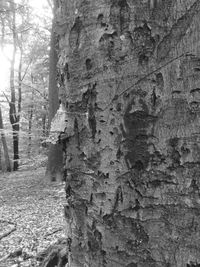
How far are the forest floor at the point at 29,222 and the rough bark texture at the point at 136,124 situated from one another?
2770mm

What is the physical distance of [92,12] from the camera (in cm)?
81

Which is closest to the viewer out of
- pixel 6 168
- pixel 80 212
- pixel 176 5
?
pixel 176 5

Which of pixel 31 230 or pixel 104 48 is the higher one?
pixel 104 48

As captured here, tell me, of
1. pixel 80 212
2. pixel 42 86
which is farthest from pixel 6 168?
pixel 80 212

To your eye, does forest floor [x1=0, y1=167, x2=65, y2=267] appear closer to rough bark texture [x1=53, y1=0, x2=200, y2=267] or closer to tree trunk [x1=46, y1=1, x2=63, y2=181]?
tree trunk [x1=46, y1=1, x2=63, y2=181]

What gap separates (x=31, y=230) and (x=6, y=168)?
1337 centimetres

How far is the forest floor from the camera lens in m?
3.61

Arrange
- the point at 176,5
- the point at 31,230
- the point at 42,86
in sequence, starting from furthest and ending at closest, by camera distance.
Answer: the point at 42,86 → the point at 31,230 → the point at 176,5

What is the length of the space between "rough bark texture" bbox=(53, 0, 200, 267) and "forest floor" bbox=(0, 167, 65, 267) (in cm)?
277

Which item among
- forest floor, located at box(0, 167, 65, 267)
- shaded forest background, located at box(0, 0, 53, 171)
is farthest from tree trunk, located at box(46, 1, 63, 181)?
shaded forest background, located at box(0, 0, 53, 171)

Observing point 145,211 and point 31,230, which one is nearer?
point 145,211

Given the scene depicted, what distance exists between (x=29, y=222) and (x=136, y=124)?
470 centimetres

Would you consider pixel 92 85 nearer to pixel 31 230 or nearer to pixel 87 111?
pixel 87 111

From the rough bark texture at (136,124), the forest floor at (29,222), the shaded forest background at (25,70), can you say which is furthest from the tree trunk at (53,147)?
the rough bark texture at (136,124)
